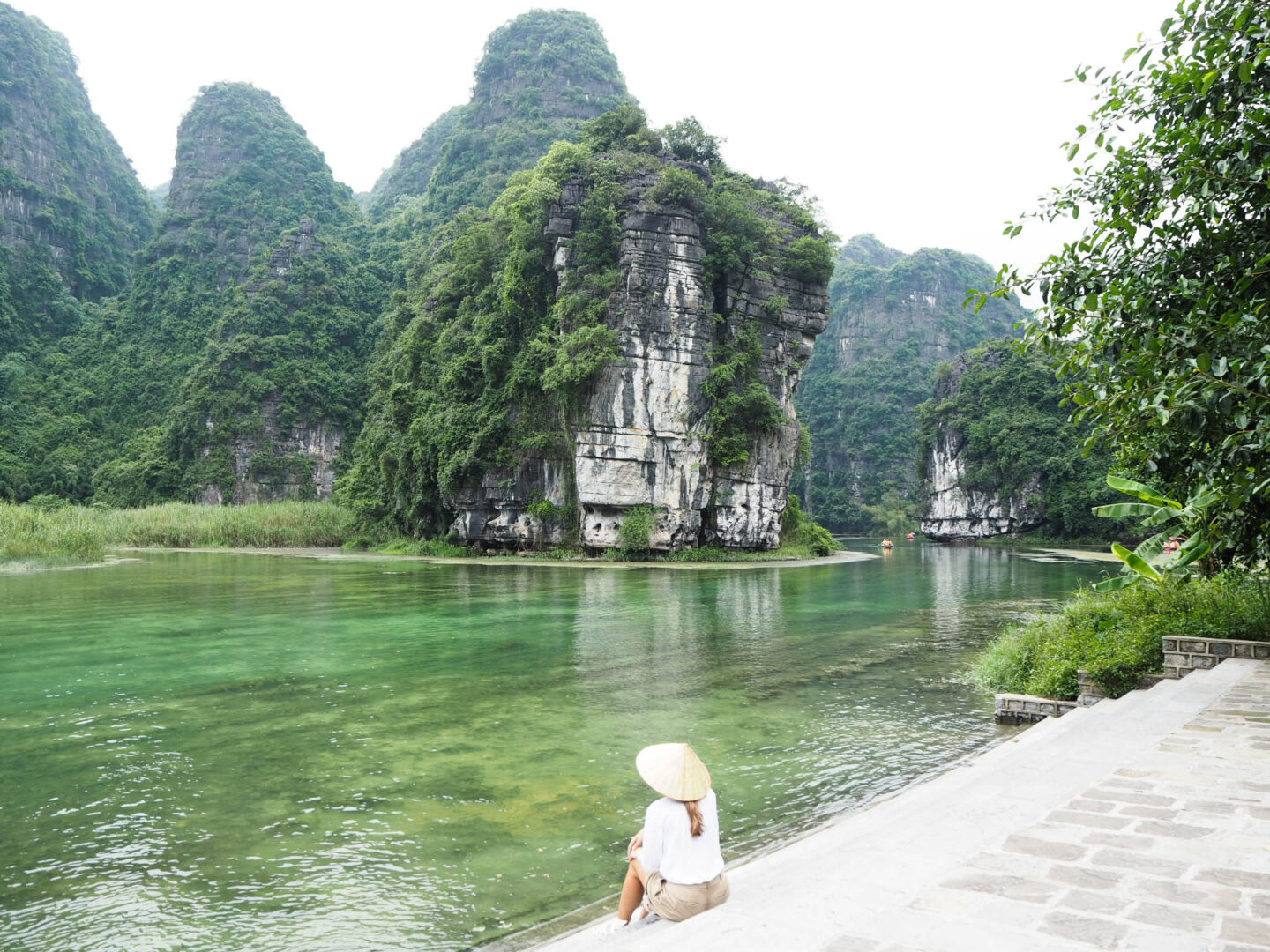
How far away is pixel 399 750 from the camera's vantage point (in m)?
7.75

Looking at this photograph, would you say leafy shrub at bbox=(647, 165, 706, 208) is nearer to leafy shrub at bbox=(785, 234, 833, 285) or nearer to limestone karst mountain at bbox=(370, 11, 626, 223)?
leafy shrub at bbox=(785, 234, 833, 285)

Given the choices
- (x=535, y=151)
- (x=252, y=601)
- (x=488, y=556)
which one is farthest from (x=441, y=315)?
(x=535, y=151)

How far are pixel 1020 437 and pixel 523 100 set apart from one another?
5324 centimetres

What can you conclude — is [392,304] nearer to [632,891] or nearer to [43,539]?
[43,539]

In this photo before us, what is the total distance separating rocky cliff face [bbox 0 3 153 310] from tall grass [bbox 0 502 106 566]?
2203 inches

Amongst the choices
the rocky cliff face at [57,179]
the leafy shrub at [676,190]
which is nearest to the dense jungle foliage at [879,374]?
the leafy shrub at [676,190]

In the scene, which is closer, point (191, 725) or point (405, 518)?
point (191, 725)

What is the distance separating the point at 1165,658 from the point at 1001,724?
1.63m

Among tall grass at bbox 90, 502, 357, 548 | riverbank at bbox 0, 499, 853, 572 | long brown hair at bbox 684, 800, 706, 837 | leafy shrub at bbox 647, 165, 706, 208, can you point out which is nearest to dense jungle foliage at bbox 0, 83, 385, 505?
riverbank at bbox 0, 499, 853, 572

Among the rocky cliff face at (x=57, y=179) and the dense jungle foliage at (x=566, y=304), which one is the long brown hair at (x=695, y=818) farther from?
the rocky cliff face at (x=57, y=179)

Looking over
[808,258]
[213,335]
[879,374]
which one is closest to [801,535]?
[808,258]

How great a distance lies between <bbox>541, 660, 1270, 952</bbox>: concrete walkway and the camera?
2.65m

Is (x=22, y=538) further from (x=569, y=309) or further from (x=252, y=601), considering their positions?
(x=569, y=309)

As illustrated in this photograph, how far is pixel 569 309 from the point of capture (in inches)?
1436
